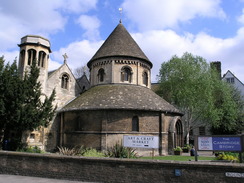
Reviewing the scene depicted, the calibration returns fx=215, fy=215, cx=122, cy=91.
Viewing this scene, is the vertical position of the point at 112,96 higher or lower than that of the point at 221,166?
higher

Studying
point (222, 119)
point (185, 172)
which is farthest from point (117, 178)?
point (222, 119)

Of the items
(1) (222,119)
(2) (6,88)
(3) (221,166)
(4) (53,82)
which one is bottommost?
(3) (221,166)

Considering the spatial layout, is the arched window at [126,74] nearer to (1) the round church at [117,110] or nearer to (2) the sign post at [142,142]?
(1) the round church at [117,110]

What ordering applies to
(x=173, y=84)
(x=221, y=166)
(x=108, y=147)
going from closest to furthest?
(x=221, y=166) < (x=108, y=147) < (x=173, y=84)

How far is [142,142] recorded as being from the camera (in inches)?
465

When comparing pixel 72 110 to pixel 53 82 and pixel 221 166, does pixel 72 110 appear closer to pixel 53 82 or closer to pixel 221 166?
pixel 53 82

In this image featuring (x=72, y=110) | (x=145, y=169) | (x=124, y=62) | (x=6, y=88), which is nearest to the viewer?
(x=145, y=169)

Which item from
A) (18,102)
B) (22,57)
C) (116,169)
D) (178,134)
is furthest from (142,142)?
(22,57)

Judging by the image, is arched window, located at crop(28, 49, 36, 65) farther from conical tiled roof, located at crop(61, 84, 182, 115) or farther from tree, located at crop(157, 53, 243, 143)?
tree, located at crop(157, 53, 243, 143)

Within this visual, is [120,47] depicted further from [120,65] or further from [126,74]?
[126,74]

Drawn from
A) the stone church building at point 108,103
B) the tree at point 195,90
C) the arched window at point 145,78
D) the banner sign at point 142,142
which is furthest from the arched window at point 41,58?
the tree at point 195,90

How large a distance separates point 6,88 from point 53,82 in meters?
7.95

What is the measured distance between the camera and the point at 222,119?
1265 inches

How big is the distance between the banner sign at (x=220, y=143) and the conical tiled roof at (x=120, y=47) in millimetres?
14469
